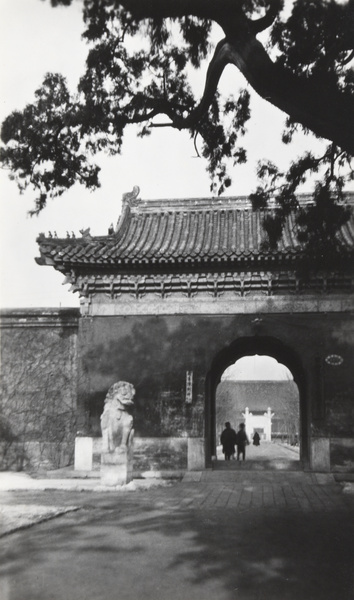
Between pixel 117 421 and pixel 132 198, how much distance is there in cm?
748

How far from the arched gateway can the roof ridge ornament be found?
2.76m

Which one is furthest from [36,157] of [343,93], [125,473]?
[125,473]

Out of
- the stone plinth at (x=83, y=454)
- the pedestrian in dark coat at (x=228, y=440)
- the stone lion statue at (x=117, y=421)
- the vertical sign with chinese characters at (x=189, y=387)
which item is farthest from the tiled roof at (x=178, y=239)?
the pedestrian in dark coat at (x=228, y=440)

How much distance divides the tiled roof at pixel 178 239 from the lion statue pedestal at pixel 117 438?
342cm

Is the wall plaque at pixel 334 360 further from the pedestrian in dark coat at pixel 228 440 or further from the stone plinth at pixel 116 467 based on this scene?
the pedestrian in dark coat at pixel 228 440

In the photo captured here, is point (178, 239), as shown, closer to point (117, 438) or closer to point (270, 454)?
point (117, 438)

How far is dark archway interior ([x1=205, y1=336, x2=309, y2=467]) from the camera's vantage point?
1454cm

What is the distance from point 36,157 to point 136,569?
12.5ft

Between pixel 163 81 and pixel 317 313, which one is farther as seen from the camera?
pixel 317 313

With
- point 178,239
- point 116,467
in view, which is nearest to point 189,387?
point 116,467

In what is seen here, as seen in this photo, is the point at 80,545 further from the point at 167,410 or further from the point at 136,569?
the point at 167,410

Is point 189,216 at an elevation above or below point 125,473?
above

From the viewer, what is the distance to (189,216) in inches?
653

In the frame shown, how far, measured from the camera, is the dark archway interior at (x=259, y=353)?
14.5 meters
